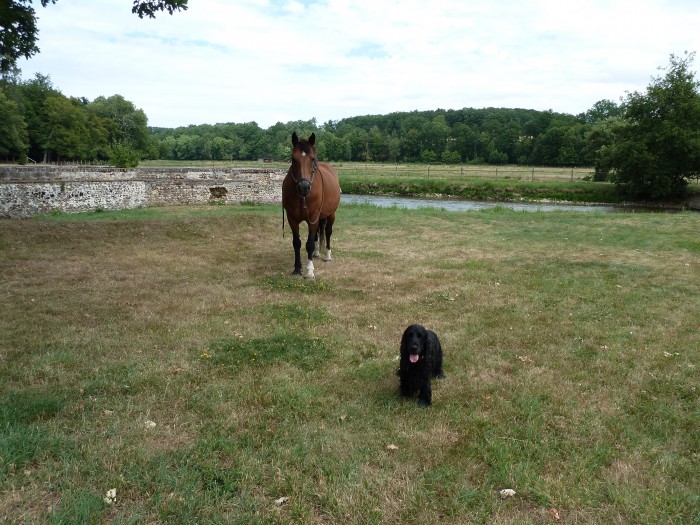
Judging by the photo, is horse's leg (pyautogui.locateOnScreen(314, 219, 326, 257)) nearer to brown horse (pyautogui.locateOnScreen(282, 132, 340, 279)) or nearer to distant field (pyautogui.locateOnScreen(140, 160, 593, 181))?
brown horse (pyautogui.locateOnScreen(282, 132, 340, 279))

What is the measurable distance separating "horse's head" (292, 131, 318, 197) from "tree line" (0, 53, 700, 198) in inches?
592

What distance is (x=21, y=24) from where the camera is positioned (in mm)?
12953

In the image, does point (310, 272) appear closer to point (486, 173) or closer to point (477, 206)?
point (477, 206)

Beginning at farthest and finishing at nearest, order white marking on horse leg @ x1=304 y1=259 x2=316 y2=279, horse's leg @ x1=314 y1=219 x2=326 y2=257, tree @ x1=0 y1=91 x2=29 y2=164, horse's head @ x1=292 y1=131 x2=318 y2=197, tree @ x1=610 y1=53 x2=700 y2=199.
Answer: tree @ x1=0 y1=91 x2=29 y2=164 → tree @ x1=610 y1=53 x2=700 y2=199 → horse's leg @ x1=314 y1=219 x2=326 y2=257 → white marking on horse leg @ x1=304 y1=259 x2=316 y2=279 → horse's head @ x1=292 y1=131 x2=318 y2=197

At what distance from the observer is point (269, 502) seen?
10.9ft

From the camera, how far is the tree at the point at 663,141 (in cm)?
3734

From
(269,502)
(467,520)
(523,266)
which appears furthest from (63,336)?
(523,266)

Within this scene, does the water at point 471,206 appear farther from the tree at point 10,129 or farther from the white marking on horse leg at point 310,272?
the tree at point 10,129

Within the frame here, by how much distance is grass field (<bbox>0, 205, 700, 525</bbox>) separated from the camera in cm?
336

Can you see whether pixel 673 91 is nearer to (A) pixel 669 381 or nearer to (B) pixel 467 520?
(A) pixel 669 381

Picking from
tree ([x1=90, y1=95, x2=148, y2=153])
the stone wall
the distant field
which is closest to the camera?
the stone wall

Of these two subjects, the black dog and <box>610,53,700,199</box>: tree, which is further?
<box>610,53,700,199</box>: tree

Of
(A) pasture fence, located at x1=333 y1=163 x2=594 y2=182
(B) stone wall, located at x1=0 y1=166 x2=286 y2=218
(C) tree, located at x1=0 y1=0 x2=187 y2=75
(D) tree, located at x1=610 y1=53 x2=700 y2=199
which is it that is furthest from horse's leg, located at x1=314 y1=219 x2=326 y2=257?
(A) pasture fence, located at x1=333 y1=163 x2=594 y2=182

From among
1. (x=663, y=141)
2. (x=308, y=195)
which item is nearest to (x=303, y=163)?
(x=308, y=195)
